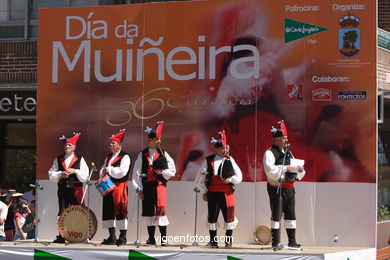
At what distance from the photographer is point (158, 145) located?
1359cm

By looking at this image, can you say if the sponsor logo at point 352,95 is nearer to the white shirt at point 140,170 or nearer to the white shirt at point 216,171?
the white shirt at point 216,171

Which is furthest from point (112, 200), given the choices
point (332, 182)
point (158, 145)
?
point (332, 182)

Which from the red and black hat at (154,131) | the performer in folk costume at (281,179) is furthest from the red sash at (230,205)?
the red and black hat at (154,131)

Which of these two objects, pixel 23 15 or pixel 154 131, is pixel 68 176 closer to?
pixel 154 131

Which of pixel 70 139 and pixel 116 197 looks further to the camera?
pixel 70 139

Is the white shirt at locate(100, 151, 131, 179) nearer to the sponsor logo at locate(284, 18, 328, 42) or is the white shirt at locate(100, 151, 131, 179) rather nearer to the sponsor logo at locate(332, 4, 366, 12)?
the sponsor logo at locate(284, 18, 328, 42)

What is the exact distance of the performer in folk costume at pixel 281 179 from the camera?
41.4 feet

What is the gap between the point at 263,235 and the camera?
1359 cm

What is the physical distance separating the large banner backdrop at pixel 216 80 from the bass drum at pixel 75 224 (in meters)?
1.38

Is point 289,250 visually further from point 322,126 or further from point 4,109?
point 4,109

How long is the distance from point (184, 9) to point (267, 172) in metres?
3.35

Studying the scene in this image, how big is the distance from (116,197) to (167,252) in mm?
1545

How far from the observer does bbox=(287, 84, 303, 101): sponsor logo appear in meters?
13.6

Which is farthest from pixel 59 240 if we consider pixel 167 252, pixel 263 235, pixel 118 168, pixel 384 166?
pixel 384 166
